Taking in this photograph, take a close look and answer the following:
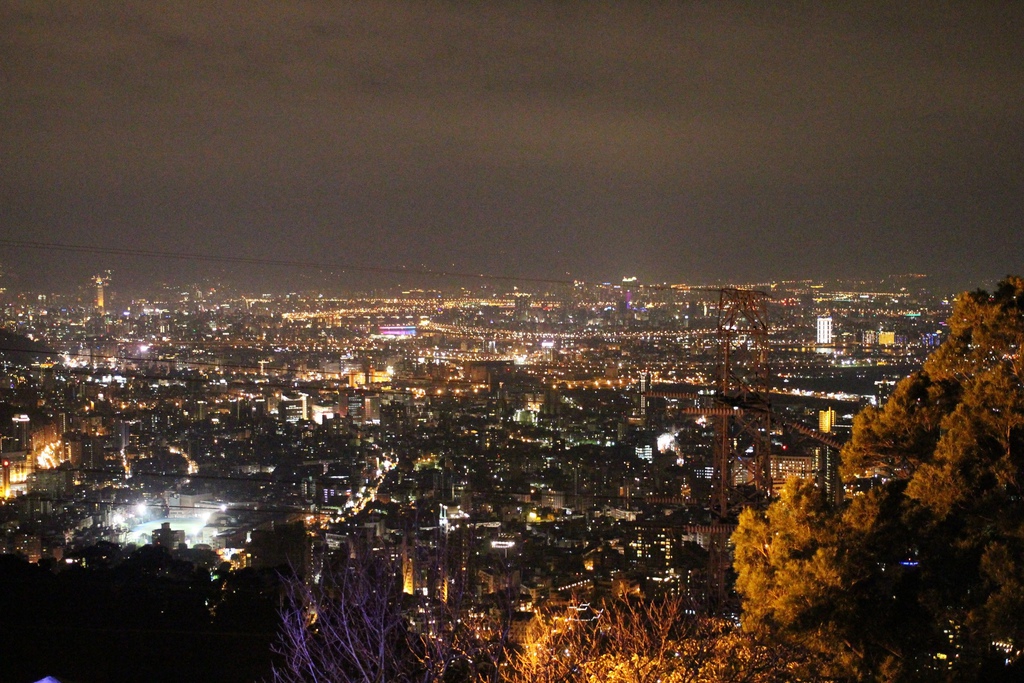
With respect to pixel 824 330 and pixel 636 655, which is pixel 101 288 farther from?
pixel 636 655

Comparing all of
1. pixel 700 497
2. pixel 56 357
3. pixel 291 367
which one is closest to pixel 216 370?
pixel 291 367

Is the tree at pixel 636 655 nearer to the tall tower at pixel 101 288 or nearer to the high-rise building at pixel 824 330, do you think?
the high-rise building at pixel 824 330

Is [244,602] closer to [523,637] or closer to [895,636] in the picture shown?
[523,637]

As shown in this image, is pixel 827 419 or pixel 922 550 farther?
pixel 827 419

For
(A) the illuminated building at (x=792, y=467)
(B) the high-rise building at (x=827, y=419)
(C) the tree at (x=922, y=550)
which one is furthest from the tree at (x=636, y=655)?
(B) the high-rise building at (x=827, y=419)

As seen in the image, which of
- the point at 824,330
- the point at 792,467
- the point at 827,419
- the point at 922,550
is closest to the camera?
the point at 922,550

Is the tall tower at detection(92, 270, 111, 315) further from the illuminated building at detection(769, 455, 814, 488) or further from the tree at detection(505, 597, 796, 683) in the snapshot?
the tree at detection(505, 597, 796, 683)

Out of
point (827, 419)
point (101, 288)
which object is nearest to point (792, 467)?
point (827, 419)
